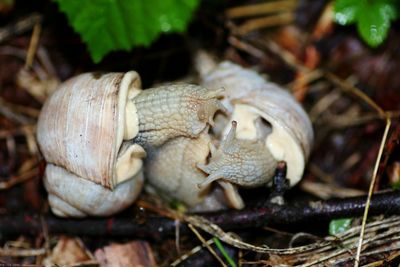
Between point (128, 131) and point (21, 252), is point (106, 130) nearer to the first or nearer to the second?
point (128, 131)

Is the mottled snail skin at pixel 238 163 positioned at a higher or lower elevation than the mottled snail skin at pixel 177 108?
lower

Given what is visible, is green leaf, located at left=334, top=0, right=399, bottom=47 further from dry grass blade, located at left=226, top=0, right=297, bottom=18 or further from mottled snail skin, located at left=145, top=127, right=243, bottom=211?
mottled snail skin, located at left=145, top=127, right=243, bottom=211

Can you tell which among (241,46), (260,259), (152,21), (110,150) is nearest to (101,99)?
(110,150)

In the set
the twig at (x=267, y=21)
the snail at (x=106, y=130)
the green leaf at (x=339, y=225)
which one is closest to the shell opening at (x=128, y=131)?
the snail at (x=106, y=130)

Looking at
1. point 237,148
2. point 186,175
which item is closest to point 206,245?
point 186,175

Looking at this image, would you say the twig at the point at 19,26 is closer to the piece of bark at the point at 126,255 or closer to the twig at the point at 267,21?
the twig at the point at 267,21
